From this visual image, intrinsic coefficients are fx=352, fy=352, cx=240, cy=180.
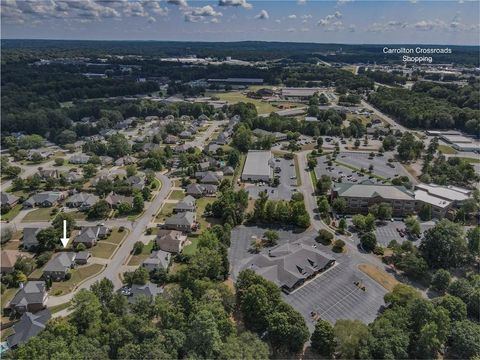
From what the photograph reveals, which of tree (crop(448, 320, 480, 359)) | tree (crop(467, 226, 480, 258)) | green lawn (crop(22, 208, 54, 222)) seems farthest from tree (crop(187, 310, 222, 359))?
green lawn (crop(22, 208, 54, 222))

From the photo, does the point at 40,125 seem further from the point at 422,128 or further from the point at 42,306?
the point at 422,128

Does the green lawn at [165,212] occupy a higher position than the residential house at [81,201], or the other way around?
the residential house at [81,201]

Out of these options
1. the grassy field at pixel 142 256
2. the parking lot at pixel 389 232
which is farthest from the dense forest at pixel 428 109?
the grassy field at pixel 142 256

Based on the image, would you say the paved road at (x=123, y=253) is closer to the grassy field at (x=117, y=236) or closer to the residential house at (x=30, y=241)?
the grassy field at (x=117, y=236)

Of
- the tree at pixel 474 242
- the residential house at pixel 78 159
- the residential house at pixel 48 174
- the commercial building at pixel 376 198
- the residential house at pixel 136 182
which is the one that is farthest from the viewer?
the residential house at pixel 78 159

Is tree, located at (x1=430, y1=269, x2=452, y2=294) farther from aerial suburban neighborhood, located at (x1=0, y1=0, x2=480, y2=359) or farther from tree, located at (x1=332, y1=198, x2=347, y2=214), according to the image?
tree, located at (x1=332, y1=198, x2=347, y2=214)

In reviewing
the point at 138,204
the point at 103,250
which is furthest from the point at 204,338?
the point at 138,204
